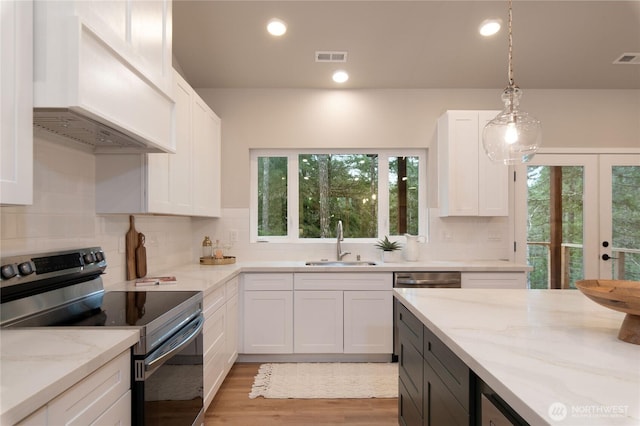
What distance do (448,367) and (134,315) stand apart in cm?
132

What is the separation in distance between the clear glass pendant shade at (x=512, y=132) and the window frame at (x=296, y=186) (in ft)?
6.56

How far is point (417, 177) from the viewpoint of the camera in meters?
3.90

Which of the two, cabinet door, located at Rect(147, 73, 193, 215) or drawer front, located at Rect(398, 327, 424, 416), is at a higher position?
cabinet door, located at Rect(147, 73, 193, 215)

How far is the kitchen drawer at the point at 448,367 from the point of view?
1138mm

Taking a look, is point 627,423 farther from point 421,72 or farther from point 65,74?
point 421,72

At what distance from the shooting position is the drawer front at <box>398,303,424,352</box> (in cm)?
165

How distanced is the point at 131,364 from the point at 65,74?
108 centimetres

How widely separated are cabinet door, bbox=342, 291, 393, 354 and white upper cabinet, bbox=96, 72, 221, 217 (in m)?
1.61

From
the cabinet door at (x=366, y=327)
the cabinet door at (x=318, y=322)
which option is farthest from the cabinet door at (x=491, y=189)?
the cabinet door at (x=318, y=322)

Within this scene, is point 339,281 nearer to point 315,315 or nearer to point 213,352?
point 315,315

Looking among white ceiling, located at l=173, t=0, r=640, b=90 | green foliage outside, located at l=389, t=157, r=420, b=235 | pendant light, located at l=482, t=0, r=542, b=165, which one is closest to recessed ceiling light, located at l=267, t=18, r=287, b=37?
white ceiling, located at l=173, t=0, r=640, b=90

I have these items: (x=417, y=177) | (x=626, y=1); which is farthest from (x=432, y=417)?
(x=626, y=1)

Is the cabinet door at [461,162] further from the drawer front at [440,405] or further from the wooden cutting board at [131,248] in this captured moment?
the wooden cutting board at [131,248]

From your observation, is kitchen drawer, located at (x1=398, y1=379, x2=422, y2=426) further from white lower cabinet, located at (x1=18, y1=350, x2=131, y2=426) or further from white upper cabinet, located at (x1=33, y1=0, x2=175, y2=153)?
white upper cabinet, located at (x1=33, y1=0, x2=175, y2=153)
